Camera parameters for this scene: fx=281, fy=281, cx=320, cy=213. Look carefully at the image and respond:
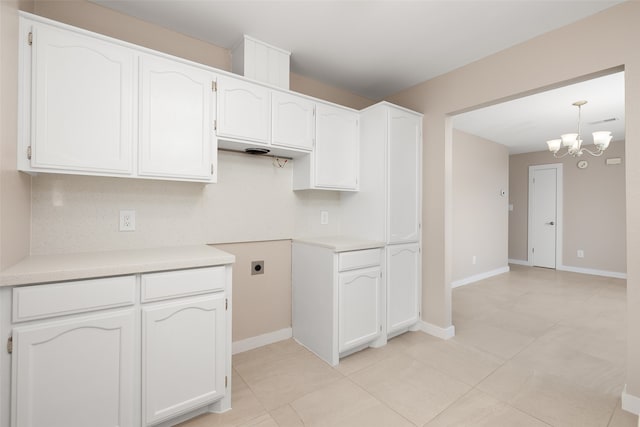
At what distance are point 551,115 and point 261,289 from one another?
4388mm

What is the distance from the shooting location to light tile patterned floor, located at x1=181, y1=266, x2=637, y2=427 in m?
1.66

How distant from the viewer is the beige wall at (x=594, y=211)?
5.15 m

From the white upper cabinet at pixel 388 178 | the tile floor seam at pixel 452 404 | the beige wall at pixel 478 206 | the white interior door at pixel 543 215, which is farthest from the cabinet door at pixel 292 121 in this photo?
the white interior door at pixel 543 215

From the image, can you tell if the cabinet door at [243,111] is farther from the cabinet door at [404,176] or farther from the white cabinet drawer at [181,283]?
the cabinet door at [404,176]

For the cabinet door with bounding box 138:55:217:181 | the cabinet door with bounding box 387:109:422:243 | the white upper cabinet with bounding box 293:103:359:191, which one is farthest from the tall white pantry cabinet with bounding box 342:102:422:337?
the cabinet door with bounding box 138:55:217:181

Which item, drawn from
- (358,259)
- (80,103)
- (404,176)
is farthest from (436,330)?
(80,103)

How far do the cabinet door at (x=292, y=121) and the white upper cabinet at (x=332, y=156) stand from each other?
0.08 m

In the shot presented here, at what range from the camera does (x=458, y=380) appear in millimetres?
2027

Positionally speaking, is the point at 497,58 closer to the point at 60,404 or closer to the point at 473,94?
the point at 473,94

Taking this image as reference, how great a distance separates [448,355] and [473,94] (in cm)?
228

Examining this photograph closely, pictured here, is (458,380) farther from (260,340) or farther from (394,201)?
(260,340)

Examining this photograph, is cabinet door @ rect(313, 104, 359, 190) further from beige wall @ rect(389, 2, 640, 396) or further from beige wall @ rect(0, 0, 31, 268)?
beige wall @ rect(0, 0, 31, 268)

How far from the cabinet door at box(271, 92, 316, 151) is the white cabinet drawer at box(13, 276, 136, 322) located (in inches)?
53.5

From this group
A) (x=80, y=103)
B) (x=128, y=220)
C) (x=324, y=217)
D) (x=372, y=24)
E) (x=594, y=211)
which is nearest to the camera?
(x=80, y=103)
